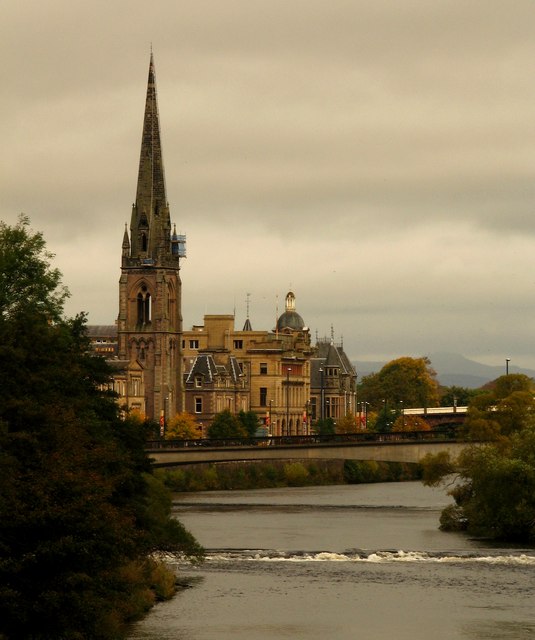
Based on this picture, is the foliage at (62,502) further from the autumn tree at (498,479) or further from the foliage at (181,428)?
the foliage at (181,428)

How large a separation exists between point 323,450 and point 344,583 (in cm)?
5128

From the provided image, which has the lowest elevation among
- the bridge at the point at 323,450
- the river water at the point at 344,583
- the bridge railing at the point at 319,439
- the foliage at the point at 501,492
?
the river water at the point at 344,583

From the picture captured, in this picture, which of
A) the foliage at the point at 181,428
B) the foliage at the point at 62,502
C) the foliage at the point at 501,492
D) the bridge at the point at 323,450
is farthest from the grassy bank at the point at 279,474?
the foliage at the point at 62,502

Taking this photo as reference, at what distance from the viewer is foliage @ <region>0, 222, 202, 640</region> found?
51.2m

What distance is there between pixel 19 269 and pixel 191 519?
103ft

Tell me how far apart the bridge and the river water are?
11337 mm

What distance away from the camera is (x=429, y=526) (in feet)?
337

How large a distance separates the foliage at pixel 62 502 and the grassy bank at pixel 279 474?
68907mm

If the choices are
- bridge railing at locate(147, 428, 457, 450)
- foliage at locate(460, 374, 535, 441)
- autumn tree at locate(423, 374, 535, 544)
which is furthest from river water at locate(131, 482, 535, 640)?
bridge railing at locate(147, 428, 457, 450)

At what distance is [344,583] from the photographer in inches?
2990

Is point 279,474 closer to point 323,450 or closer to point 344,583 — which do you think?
point 323,450

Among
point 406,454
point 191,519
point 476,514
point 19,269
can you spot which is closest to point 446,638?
point 19,269

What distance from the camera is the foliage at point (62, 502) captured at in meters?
51.2

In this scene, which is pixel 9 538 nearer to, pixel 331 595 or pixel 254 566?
pixel 331 595
